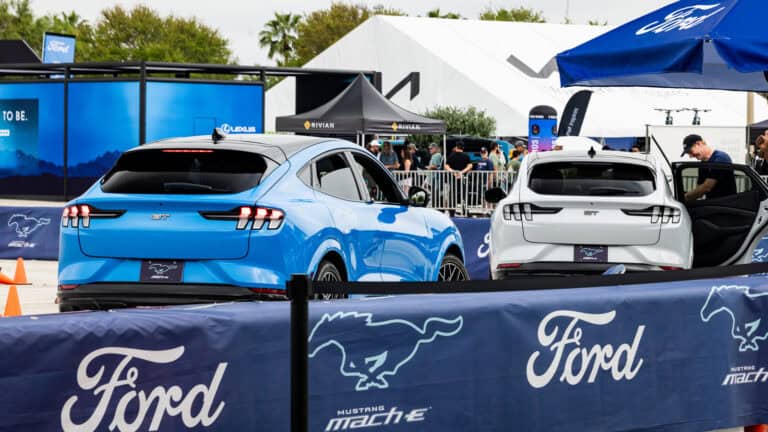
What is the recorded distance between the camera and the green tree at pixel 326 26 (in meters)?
101

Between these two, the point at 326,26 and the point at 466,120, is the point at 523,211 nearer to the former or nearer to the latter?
the point at 466,120

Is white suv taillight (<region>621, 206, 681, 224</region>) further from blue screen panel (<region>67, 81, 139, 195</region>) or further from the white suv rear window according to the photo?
blue screen panel (<region>67, 81, 139, 195</region>)

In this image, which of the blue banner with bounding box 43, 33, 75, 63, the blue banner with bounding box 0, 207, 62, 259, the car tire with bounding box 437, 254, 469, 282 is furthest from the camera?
the blue banner with bounding box 43, 33, 75, 63

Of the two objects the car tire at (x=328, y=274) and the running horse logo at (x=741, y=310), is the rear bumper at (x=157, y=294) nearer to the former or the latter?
the car tire at (x=328, y=274)

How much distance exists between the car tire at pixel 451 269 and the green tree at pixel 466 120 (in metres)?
36.5

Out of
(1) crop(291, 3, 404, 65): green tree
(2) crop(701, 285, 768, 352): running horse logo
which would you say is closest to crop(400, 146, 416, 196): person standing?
(2) crop(701, 285, 768, 352): running horse logo

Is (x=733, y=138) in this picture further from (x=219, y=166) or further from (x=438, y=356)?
(x=438, y=356)

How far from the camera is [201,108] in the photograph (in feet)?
105

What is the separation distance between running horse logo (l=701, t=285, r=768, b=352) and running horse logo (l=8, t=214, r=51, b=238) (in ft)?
45.8

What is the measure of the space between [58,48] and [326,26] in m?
53.2

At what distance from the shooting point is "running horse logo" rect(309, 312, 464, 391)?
5.48 m

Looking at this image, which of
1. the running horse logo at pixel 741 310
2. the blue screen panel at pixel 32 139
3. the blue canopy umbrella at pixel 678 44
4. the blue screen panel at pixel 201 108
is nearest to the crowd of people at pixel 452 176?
the blue screen panel at pixel 201 108

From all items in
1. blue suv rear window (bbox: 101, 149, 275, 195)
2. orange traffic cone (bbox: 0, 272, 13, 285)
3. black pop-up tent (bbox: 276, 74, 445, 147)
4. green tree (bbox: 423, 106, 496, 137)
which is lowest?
orange traffic cone (bbox: 0, 272, 13, 285)

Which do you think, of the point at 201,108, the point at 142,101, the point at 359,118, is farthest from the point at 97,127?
the point at 359,118
